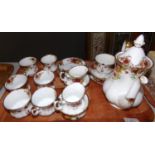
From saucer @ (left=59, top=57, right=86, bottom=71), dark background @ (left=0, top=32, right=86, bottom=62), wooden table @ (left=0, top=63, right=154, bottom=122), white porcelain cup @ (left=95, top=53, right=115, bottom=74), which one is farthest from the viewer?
dark background @ (left=0, top=32, right=86, bottom=62)

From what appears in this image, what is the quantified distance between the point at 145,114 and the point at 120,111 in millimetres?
105

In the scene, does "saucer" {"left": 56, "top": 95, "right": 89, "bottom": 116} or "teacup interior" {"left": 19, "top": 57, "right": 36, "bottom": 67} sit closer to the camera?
"saucer" {"left": 56, "top": 95, "right": 89, "bottom": 116}

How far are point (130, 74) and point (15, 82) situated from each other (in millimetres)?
550

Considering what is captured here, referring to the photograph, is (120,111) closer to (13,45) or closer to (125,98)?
(125,98)

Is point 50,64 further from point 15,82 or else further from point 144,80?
point 144,80

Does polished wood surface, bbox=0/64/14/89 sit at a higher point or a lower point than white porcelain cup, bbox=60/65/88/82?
lower

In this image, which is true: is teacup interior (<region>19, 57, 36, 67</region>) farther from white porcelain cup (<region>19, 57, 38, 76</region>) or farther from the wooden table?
the wooden table

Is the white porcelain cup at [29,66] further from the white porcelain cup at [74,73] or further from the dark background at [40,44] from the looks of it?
the dark background at [40,44]

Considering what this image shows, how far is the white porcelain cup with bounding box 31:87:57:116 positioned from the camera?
719mm

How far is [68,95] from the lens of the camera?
786 mm

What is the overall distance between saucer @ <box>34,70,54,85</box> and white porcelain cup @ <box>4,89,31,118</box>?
85mm

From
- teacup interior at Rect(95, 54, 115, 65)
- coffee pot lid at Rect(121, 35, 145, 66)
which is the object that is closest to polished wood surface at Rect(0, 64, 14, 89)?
teacup interior at Rect(95, 54, 115, 65)

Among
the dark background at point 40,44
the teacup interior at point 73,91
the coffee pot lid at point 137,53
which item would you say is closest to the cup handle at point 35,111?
the teacup interior at point 73,91

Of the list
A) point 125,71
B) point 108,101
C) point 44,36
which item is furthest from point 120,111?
point 44,36
